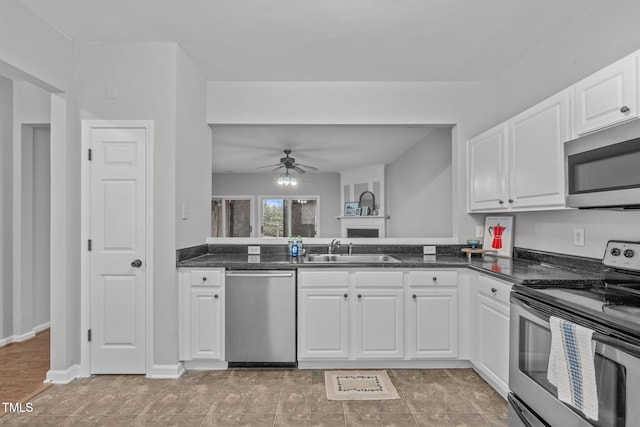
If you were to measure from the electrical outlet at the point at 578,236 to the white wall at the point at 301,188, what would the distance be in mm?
6275

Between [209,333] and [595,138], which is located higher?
[595,138]

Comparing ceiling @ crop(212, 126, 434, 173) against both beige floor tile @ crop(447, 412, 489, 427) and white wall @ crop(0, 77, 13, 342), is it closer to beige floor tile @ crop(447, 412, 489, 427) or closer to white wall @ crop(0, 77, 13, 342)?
white wall @ crop(0, 77, 13, 342)

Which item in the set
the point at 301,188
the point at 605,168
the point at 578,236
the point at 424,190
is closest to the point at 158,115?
the point at 605,168

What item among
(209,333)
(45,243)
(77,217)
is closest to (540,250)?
(209,333)

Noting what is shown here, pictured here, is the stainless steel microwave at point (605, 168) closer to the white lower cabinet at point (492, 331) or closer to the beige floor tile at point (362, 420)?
the white lower cabinet at point (492, 331)

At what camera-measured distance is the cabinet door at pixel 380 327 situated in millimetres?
2770

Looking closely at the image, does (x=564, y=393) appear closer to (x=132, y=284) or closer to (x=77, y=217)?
(x=132, y=284)

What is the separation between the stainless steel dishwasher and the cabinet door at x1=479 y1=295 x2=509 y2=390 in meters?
1.40

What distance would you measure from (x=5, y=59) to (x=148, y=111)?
83 centimetres

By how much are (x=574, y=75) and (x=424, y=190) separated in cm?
287

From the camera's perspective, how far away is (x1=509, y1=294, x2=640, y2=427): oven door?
3.85ft

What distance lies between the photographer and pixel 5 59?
2096 mm

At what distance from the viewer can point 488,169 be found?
287cm

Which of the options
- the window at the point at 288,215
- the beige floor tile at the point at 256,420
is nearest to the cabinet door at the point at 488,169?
the beige floor tile at the point at 256,420
